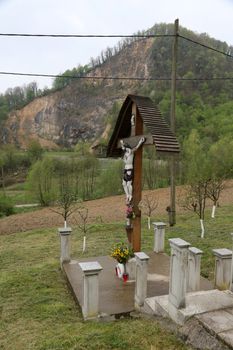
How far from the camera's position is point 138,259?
4414mm

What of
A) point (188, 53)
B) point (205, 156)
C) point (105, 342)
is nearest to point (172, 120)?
point (105, 342)

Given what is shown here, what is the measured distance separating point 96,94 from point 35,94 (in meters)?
22.3

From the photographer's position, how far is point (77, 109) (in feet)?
302

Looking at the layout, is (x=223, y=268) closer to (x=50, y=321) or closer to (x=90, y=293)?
(x=90, y=293)

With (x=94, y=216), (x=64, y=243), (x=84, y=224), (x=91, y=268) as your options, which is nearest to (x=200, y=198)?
(x=84, y=224)

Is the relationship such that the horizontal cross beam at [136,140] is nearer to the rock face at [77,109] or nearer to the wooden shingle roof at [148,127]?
the wooden shingle roof at [148,127]

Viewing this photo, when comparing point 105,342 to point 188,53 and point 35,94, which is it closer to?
point 188,53

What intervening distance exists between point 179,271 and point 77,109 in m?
92.1

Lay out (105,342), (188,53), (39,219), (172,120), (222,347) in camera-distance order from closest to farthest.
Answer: (222,347), (105,342), (172,120), (39,219), (188,53)

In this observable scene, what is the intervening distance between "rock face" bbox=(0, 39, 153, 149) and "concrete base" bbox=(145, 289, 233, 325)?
81.4 metres

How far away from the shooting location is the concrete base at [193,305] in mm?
3555

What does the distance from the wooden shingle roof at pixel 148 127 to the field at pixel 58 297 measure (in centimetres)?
266

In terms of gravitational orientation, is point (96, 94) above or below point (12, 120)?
above

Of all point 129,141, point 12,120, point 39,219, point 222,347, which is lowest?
point 39,219
